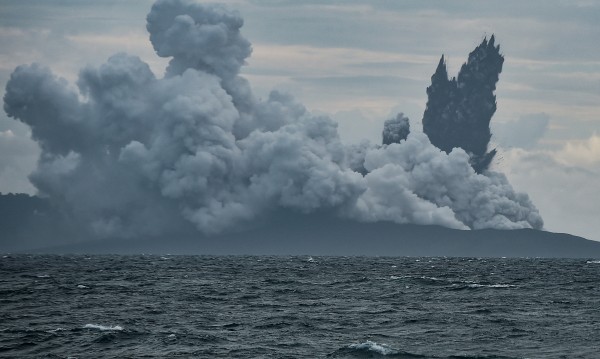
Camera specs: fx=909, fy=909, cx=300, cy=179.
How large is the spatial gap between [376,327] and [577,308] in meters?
25.1

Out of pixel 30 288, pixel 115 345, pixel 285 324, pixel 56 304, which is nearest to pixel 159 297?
pixel 56 304

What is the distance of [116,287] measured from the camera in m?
110

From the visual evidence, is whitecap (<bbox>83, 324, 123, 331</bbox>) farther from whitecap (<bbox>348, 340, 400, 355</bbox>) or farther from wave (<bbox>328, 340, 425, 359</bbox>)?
whitecap (<bbox>348, 340, 400, 355</bbox>)

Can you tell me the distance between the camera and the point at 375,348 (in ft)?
194

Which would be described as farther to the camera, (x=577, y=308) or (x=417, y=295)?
(x=417, y=295)

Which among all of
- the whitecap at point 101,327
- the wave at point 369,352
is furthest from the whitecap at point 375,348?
the whitecap at point 101,327

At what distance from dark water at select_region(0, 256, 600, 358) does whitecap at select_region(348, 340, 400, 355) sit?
8cm

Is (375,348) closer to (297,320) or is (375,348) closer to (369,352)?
(369,352)

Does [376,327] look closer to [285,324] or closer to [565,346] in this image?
[285,324]

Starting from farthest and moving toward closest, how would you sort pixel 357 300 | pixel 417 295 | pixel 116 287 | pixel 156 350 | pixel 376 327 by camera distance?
pixel 116 287, pixel 417 295, pixel 357 300, pixel 376 327, pixel 156 350

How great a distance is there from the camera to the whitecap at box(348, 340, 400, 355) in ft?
193

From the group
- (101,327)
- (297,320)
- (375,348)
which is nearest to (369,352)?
(375,348)

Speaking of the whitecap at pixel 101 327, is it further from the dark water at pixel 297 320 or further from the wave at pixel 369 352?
the wave at pixel 369 352

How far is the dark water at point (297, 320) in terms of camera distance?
197 feet
